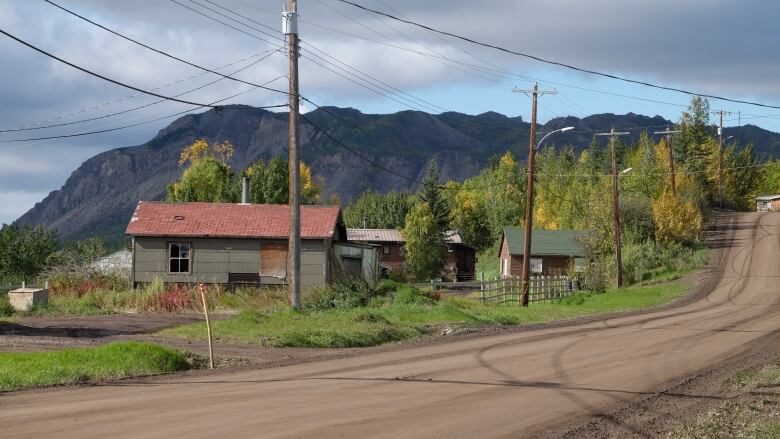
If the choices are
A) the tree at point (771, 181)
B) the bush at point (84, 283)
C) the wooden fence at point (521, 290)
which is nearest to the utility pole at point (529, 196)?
the wooden fence at point (521, 290)

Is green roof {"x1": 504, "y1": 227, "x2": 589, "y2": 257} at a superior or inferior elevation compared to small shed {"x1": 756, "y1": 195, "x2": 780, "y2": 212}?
inferior

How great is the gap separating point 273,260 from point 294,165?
15309 mm

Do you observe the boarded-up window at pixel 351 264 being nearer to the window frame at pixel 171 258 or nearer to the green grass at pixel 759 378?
the window frame at pixel 171 258

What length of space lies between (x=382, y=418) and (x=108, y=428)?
11.6 feet

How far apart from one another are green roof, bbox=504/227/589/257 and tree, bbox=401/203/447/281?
1195cm

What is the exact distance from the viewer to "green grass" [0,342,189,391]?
15.7 meters

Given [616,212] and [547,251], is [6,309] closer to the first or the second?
[616,212]

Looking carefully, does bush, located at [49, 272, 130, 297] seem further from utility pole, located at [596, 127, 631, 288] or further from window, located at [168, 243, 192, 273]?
utility pole, located at [596, 127, 631, 288]

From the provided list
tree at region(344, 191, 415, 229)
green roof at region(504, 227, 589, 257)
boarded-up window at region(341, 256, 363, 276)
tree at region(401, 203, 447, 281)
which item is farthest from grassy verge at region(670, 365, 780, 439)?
tree at region(344, 191, 415, 229)

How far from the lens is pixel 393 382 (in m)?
16.3

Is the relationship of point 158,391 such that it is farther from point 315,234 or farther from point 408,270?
point 408,270

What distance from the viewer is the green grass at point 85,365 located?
15.7 metres

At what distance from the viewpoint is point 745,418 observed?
13.0 m


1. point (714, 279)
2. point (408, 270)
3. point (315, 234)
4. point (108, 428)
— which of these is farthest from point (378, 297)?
point (408, 270)
